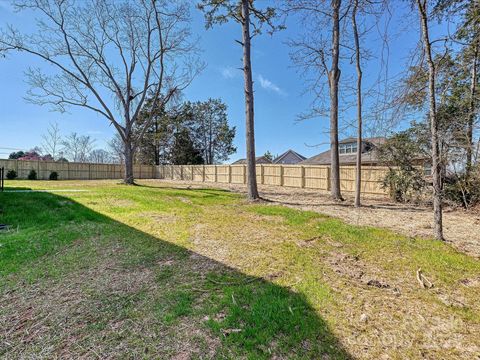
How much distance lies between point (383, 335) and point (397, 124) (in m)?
3.55

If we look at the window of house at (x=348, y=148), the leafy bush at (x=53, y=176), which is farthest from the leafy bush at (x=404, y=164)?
the leafy bush at (x=53, y=176)

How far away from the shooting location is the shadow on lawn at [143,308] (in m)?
1.67

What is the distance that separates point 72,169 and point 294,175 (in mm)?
21404

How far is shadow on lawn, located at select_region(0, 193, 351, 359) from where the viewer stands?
1672mm

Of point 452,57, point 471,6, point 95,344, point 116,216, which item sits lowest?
point 95,344

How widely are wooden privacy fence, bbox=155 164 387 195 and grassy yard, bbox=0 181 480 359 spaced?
6919mm

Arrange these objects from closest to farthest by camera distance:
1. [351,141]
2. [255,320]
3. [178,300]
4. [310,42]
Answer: [255,320] < [178,300] < [310,42] < [351,141]

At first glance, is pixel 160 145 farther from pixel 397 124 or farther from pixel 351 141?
pixel 397 124

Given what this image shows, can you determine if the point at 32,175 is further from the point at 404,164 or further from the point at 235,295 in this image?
the point at 404,164

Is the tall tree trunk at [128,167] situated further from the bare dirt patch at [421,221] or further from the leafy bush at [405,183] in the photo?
the leafy bush at [405,183]

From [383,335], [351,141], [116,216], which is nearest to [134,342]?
[383,335]

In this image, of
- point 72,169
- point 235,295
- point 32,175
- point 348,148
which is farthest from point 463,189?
point 72,169

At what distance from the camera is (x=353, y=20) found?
20.8 ft

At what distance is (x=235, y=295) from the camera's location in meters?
2.28
